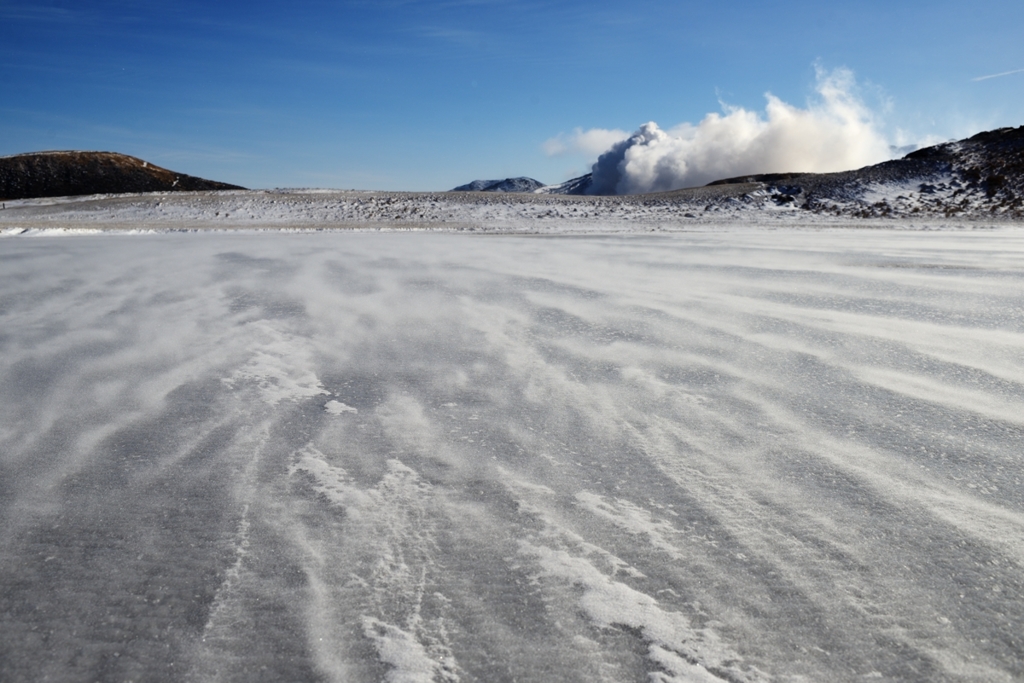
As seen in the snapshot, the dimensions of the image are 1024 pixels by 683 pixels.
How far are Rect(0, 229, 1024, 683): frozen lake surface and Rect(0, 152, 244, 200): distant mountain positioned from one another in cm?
5037

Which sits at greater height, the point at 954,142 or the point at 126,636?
the point at 954,142

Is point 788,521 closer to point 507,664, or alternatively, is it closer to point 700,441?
point 700,441

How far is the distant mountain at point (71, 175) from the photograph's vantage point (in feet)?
149

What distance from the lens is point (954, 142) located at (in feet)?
95.2

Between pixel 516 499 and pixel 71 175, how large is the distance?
5490 centimetres

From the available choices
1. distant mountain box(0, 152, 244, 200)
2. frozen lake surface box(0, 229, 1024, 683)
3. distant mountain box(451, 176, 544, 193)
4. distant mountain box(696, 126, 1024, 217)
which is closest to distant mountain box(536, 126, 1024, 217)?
distant mountain box(696, 126, 1024, 217)

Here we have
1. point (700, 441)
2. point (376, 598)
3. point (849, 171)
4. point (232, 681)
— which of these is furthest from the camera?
point (849, 171)

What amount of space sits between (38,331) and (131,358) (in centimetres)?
81

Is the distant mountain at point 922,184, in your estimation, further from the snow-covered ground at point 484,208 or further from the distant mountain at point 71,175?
the distant mountain at point 71,175

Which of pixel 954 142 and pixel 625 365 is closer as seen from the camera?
pixel 625 365

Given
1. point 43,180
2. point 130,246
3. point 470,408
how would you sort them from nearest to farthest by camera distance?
point 470,408, point 130,246, point 43,180

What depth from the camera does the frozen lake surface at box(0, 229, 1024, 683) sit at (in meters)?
1.01

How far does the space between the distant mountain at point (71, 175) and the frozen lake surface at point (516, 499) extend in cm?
5037

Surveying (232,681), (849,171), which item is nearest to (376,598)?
(232,681)
